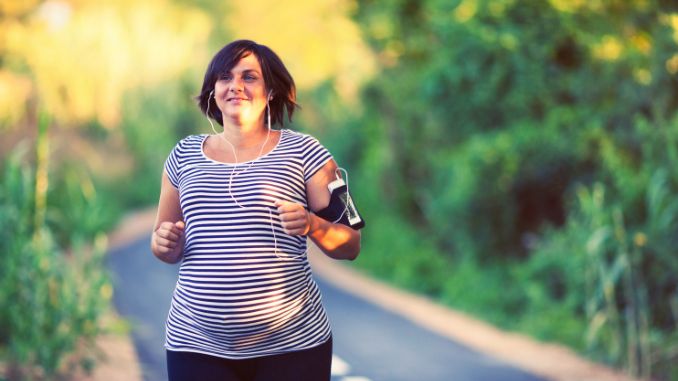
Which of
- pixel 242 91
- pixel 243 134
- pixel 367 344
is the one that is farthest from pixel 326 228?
pixel 367 344

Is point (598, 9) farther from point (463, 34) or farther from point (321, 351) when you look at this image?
point (321, 351)

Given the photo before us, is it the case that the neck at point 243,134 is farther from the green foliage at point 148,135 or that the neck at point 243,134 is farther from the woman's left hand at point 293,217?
the green foliage at point 148,135

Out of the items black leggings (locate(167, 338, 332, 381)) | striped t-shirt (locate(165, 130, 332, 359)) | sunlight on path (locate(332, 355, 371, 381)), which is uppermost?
striped t-shirt (locate(165, 130, 332, 359))

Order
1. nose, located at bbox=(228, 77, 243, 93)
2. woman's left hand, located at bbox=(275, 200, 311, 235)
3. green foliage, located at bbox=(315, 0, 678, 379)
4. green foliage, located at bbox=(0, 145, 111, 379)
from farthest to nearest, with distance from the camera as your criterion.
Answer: green foliage, located at bbox=(315, 0, 678, 379)
green foliage, located at bbox=(0, 145, 111, 379)
nose, located at bbox=(228, 77, 243, 93)
woman's left hand, located at bbox=(275, 200, 311, 235)

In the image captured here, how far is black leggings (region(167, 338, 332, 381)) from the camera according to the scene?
296 cm

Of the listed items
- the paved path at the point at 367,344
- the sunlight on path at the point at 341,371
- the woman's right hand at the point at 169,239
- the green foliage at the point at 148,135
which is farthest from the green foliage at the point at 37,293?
the green foliage at the point at 148,135

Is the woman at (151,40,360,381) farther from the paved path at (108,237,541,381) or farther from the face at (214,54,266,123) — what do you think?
the paved path at (108,237,541,381)

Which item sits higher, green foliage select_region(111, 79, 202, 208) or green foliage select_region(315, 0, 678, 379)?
green foliage select_region(315, 0, 678, 379)

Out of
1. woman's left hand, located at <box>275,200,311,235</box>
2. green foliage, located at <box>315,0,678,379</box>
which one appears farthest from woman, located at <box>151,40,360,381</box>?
green foliage, located at <box>315,0,678,379</box>

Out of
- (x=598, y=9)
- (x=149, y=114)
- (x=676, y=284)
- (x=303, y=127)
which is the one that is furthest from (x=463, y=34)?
(x=149, y=114)

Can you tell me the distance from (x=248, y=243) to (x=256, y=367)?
373mm

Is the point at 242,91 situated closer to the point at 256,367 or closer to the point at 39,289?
the point at 256,367

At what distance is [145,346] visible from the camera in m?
9.05

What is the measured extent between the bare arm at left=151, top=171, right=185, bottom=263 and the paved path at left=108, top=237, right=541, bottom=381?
Result: 444 cm
